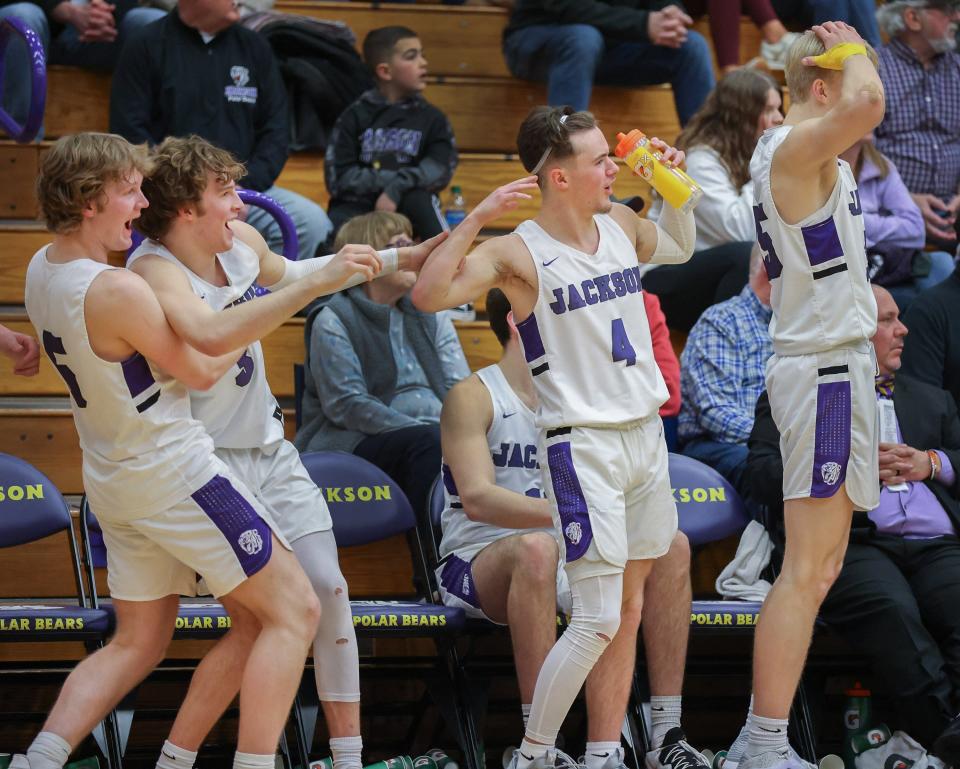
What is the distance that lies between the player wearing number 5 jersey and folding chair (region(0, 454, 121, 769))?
432mm

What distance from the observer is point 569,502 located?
366 cm

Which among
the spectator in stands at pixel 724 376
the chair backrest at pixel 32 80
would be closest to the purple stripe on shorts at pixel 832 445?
the spectator in stands at pixel 724 376

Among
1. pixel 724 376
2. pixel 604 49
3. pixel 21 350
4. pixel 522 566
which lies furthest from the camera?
pixel 604 49

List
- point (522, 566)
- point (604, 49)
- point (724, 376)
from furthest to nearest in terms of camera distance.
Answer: point (604, 49) → point (724, 376) → point (522, 566)

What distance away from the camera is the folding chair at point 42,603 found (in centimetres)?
383

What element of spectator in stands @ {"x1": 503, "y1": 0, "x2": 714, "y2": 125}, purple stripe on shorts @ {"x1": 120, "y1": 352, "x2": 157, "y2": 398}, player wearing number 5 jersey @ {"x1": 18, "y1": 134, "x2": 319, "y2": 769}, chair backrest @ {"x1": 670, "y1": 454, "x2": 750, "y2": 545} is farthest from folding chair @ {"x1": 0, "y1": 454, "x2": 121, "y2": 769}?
spectator in stands @ {"x1": 503, "y1": 0, "x2": 714, "y2": 125}

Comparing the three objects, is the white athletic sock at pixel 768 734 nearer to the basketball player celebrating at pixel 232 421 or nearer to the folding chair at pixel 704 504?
the folding chair at pixel 704 504

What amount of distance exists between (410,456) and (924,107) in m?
3.29

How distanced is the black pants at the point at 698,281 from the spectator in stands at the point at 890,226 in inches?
24.8

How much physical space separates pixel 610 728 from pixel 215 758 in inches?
57.1

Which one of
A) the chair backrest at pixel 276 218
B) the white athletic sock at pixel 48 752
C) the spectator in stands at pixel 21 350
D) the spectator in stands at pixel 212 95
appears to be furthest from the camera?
the spectator in stands at pixel 212 95

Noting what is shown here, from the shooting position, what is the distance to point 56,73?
6.64 metres

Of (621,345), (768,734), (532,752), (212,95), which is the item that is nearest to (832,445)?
(621,345)

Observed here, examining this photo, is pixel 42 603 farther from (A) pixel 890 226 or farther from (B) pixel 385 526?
(A) pixel 890 226
